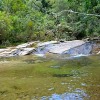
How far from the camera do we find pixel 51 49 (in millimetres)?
22922

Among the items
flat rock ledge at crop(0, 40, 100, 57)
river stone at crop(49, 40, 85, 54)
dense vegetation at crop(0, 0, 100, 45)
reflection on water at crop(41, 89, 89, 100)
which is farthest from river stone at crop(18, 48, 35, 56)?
reflection on water at crop(41, 89, 89, 100)

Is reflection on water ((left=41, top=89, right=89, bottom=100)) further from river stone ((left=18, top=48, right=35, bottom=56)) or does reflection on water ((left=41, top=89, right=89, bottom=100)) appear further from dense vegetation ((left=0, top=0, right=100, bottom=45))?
dense vegetation ((left=0, top=0, right=100, bottom=45))

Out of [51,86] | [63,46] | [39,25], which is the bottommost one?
A: [63,46]

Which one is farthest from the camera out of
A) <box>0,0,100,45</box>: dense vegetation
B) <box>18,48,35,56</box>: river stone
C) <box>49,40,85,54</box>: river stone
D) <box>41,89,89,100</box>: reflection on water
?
<box>0,0,100,45</box>: dense vegetation

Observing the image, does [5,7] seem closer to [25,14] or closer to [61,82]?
[25,14]

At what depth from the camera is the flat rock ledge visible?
21766mm

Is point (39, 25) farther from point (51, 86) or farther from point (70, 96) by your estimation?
point (70, 96)

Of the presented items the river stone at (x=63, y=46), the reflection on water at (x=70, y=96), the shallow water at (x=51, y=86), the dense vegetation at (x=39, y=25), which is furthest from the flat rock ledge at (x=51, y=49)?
the reflection on water at (x=70, y=96)

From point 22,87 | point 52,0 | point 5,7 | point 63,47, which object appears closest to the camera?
point 22,87

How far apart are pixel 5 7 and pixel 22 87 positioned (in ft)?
84.1

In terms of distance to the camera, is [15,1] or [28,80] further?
[15,1]

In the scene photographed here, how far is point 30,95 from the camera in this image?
297 inches

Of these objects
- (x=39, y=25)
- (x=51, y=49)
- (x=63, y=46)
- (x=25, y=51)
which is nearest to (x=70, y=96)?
(x=25, y=51)

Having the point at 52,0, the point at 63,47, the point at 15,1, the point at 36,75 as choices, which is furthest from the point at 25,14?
the point at 36,75
